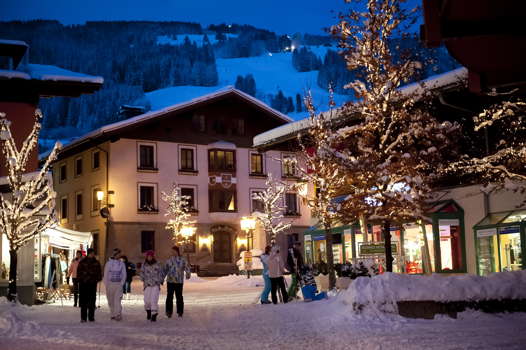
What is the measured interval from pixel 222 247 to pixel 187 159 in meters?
6.35

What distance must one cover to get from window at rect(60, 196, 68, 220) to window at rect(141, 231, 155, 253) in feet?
26.4

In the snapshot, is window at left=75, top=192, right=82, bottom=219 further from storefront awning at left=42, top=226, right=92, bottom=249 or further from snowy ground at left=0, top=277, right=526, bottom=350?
snowy ground at left=0, top=277, right=526, bottom=350

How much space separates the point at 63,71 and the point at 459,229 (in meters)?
16.1

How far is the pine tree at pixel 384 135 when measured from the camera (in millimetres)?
20250

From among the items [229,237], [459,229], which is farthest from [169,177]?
[459,229]

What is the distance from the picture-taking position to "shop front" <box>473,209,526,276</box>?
22.6 metres

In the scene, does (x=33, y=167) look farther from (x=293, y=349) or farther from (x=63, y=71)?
(x=293, y=349)

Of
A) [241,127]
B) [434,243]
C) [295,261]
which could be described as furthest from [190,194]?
[295,261]

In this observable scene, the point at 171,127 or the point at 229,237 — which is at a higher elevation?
the point at 171,127

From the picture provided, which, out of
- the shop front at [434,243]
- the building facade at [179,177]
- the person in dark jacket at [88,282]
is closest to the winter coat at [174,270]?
the person in dark jacket at [88,282]

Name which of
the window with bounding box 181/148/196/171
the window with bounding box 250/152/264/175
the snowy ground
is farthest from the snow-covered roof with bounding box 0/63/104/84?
the window with bounding box 250/152/264/175

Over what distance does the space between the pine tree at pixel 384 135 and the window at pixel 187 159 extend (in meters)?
28.5

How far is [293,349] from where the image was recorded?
35.2 ft

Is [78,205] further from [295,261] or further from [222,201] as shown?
[295,261]
